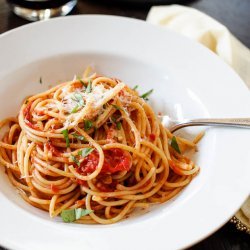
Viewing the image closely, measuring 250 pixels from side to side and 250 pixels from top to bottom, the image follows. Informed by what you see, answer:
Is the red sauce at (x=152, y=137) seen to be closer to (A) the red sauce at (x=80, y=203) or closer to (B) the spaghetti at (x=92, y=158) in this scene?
(B) the spaghetti at (x=92, y=158)

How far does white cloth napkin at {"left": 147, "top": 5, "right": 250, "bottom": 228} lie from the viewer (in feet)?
11.8

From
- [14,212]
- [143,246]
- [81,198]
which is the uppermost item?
[143,246]

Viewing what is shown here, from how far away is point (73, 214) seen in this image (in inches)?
102

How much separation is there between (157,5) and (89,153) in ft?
6.62

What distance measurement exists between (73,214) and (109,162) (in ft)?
1.19

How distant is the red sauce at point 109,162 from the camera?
2.64m

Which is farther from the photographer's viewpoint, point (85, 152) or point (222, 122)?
point (222, 122)

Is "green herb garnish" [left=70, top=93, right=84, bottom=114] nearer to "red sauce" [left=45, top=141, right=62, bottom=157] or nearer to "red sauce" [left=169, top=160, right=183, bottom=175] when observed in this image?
"red sauce" [left=45, top=141, right=62, bottom=157]

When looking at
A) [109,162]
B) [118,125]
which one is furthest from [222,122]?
[109,162]

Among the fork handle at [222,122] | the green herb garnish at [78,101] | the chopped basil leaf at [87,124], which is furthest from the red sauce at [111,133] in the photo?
the fork handle at [222,122]

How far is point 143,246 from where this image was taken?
2.20 meters

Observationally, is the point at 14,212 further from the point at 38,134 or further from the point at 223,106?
the point at 223,106

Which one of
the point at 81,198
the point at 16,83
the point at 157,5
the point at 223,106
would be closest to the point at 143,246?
the point at 81,198

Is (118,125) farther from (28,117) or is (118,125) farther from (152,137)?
(28,117)
